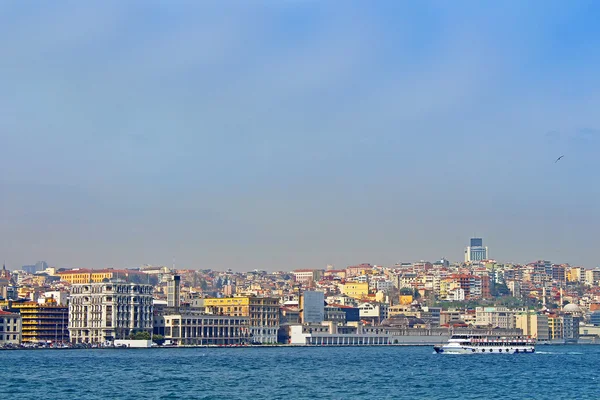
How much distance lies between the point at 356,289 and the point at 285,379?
138 meters

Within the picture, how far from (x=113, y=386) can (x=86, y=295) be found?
198 feet

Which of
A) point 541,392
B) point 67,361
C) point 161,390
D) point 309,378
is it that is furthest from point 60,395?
point 67,361

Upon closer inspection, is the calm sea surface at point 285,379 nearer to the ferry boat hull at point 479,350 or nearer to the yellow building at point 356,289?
the ferry boat hull at point 479,350

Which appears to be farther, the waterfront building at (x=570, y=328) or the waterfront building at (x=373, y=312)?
the waterfront building at (x=570, y=328)

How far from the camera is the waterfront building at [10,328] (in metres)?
100

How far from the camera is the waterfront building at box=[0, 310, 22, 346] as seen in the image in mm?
100500

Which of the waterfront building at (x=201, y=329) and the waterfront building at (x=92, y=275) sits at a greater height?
the waterfront building at (x=92, y=275)

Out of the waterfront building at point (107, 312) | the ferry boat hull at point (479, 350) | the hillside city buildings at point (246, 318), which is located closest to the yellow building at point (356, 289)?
the hillside city buildings at point (246, 318)

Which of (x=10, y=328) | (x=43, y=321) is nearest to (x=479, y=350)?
(x=10, y=328)

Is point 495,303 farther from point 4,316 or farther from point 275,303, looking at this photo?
point 4,316

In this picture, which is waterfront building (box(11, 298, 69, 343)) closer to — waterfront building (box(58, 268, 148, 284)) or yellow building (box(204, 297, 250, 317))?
yellow building (box(204, 297, 250, 317))

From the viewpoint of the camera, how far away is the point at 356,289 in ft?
629

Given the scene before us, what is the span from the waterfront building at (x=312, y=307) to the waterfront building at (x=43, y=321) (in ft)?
101

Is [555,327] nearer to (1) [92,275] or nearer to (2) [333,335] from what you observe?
(2) [333,335]
